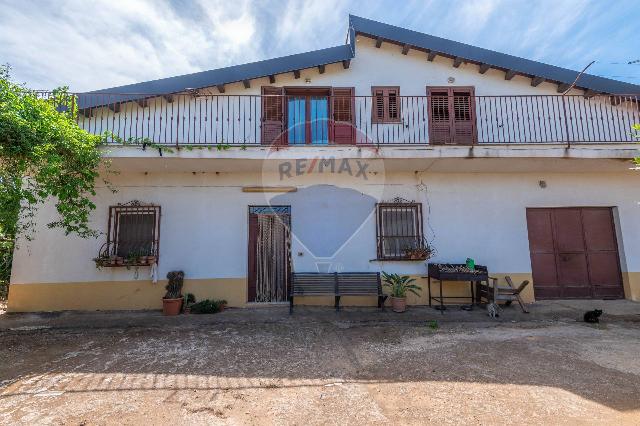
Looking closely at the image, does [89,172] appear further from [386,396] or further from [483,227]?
[483,227]

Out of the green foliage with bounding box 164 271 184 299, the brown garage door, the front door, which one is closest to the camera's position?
the green foliage with bounding box 164 271 184 299

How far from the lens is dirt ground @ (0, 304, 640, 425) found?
3262mm

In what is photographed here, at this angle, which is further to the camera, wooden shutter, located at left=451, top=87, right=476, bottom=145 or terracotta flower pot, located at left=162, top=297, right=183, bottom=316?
wooden shutter, located at left=451, top=87, right=476, bottom=145

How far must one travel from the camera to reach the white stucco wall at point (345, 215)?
804 cm

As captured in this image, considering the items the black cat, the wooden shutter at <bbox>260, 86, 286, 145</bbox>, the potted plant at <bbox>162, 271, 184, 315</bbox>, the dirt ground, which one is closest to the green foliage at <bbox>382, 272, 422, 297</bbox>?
the dirt ground

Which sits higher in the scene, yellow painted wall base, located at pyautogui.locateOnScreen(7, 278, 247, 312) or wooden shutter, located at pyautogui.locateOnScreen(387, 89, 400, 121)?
wooden shutter, located at pyautogui.locateOnScreen(387, 89, 400, 121)

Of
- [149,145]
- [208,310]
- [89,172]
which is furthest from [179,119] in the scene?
[208,310]

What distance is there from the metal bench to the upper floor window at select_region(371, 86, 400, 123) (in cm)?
415

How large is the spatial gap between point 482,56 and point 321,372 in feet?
30.3

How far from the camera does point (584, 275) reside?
866 centimetres

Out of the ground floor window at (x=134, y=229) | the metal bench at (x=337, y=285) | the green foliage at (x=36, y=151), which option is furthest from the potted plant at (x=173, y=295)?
the metal bench at (x=337, y=285)

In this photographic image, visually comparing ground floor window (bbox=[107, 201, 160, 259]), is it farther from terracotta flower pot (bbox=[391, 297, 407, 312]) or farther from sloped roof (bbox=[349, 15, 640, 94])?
sloped roof (bbox=[349, 15, 640, 94])

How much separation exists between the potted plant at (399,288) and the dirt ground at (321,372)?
0.85 metres
